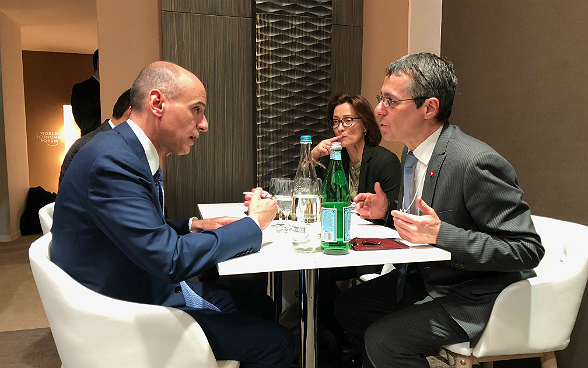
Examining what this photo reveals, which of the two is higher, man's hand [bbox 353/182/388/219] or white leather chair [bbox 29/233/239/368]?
man's hand [bbox 353/182/388/219]

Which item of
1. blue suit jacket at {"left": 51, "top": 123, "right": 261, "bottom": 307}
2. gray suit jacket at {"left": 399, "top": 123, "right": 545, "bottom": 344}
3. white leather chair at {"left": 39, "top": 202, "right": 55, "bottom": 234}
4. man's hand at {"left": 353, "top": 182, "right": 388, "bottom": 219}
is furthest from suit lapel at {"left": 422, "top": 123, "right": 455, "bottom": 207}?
white leather chair at {"left": 39, "top": 202, "right": 55, "bottom": 234}

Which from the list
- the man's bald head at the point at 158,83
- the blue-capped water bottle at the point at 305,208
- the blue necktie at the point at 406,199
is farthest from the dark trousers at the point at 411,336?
the man's bald head at the point at 158,83

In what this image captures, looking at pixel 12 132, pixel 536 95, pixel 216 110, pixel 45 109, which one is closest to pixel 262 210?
pixel 536 95

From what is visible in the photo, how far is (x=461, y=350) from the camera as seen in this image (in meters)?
1.52

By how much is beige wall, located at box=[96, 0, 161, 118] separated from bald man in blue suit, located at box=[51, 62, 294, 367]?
2473mm

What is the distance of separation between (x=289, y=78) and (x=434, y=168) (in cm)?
235

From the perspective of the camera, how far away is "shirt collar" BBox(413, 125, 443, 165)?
1.71 m

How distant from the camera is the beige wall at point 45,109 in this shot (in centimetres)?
835

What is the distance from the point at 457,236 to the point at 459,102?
1.75 m

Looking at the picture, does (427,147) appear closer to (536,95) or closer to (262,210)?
(262,210)

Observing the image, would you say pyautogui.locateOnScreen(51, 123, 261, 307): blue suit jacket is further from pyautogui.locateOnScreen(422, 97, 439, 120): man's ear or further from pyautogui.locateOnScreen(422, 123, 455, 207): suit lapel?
pyautogui.locateOnScreen(422, 97, 439, 120): man's ear

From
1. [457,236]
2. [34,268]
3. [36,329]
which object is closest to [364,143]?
[457,236]

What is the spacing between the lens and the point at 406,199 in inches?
71.6

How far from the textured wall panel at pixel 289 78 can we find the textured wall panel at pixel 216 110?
134mm
